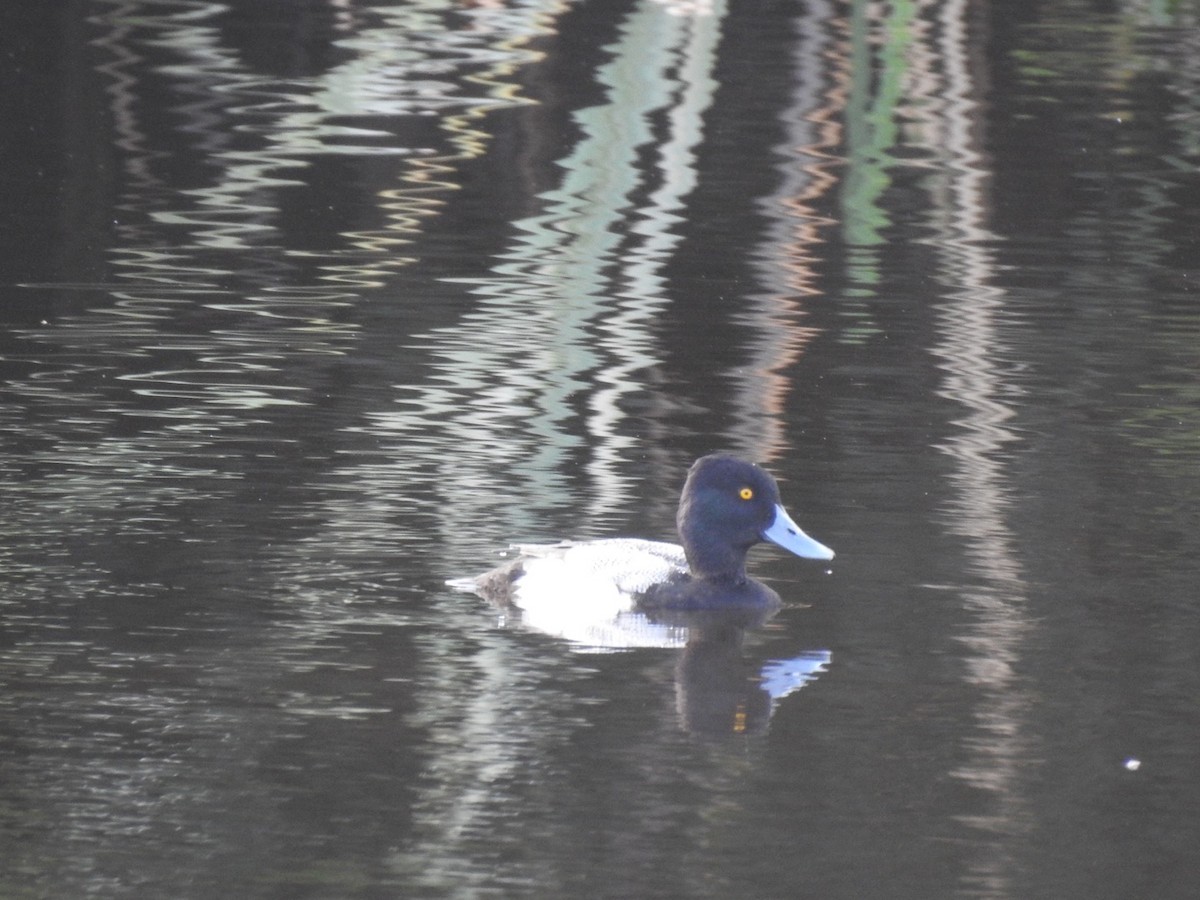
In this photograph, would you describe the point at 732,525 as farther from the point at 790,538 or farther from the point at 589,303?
the point at 589,303

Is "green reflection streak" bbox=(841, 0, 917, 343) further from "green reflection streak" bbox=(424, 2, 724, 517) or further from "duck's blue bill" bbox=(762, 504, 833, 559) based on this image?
"duck's blue bill" bbox=(762, 504, 833, 559)

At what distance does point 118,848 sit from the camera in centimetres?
666

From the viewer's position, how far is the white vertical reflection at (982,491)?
7.27m

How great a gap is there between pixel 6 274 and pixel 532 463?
615cm

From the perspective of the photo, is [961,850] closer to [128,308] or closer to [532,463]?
[532,463]

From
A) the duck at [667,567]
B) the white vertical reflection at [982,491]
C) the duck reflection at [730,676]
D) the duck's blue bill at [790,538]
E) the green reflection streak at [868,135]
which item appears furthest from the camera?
the green reflection streak at [868,135]

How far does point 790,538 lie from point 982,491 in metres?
1.73

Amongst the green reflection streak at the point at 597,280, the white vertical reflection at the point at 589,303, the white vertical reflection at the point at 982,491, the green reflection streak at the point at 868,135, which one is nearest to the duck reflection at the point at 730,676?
the white vertical reflection at the point at 982,491

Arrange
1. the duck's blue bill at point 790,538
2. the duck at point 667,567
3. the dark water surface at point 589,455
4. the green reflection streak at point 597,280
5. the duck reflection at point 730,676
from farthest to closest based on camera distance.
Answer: the green reflection streak at point 597,280 < the duck's blue bill at point 790,538 < the duck at point 667,567 < the duck reflection at point 730,676 < the dark water surface at point 589,455

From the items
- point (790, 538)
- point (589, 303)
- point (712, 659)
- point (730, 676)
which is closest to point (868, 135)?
point (589, 303)

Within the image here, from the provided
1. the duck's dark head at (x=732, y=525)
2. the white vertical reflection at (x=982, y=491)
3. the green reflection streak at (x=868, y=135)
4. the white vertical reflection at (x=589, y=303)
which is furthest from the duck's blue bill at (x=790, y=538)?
the green reflection streak at (x=868, y=135)

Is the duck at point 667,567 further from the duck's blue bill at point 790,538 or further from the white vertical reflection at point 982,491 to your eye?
the white vertical reflection at point 982,491

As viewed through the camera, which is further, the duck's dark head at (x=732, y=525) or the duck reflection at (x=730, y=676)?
the duck's dark head at (x=732, y=525)

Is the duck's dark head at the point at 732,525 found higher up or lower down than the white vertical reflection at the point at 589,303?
higher up
